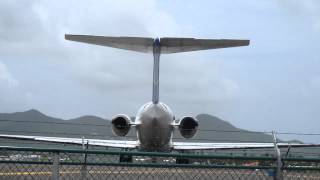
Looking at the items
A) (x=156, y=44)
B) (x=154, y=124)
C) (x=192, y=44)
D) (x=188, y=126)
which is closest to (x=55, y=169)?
(x=192, y=44)

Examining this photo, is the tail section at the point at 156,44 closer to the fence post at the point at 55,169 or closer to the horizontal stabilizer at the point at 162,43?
the horizontal stabilizer at the point at 162,43

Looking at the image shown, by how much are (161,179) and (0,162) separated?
185 inches

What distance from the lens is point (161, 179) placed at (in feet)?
35.7

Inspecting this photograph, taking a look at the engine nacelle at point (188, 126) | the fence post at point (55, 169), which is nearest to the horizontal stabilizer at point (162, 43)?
the engine nacelle at point (188, 126)

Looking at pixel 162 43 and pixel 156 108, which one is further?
pixel 156 108

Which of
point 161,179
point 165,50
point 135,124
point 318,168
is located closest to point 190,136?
point 135,124

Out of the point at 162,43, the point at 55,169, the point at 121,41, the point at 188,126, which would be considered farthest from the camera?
the point at 188,126

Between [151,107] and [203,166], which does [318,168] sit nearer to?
[203,166]

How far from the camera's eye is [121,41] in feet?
61.3

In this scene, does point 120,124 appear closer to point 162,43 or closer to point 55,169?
point 162,43

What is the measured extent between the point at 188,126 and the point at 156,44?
3.79 m

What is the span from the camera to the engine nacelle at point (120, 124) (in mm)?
22109

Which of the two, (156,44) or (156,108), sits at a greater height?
(156,44)

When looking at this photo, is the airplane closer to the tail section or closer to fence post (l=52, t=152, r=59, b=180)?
the tail section
